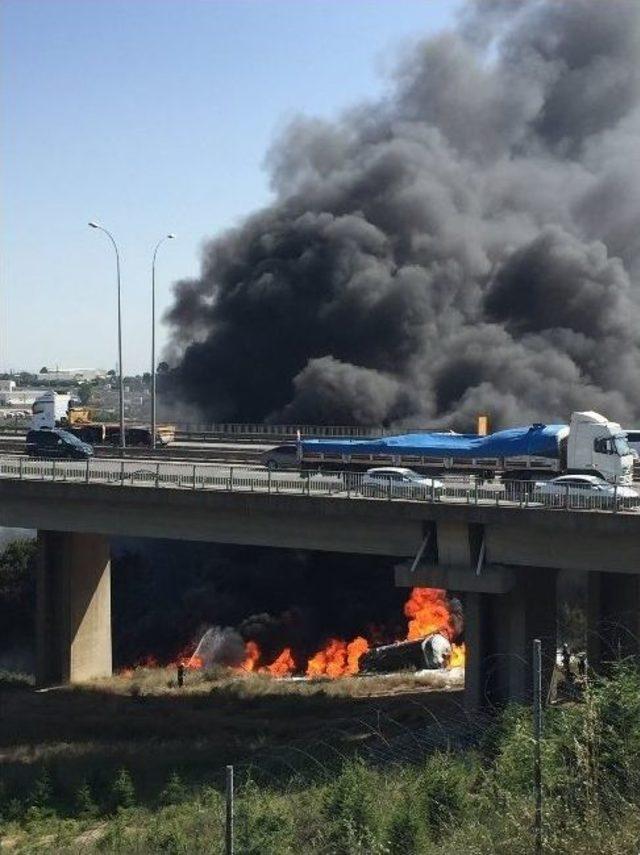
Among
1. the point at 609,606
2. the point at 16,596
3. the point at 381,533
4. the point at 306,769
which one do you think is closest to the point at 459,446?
the point at 609,606

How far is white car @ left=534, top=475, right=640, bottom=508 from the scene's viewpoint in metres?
27.4

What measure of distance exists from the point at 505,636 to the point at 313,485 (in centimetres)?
631

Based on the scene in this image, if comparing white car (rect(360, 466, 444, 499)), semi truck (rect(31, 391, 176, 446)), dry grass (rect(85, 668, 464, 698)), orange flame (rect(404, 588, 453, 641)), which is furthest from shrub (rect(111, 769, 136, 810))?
semi truck (rect(31, 391, 176, 446))

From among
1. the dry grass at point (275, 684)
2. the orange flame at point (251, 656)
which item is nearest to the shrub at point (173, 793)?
the dry grass at point (275, 684)

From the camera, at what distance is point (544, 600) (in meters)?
30.5

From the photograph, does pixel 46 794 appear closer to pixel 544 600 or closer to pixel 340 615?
pixel 544 600

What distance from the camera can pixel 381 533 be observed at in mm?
30484

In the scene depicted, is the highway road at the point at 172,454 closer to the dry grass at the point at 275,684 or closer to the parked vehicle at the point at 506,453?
the parked vehicle at the point at 506,453

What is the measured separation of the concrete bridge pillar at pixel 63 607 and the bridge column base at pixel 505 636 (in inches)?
531

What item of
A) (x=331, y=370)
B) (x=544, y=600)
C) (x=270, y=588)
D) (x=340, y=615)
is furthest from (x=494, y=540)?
(x=331, y=370)

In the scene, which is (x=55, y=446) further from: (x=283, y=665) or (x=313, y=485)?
(x=313, y=485)

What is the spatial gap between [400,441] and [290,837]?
73.8 ft

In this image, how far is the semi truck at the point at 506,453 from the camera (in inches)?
1363

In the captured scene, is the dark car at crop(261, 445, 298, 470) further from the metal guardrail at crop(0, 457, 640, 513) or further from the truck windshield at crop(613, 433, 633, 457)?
the truck windshield at crop(613, 433, 633, 457)
